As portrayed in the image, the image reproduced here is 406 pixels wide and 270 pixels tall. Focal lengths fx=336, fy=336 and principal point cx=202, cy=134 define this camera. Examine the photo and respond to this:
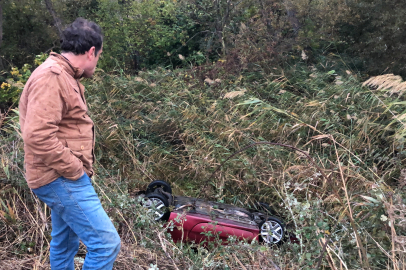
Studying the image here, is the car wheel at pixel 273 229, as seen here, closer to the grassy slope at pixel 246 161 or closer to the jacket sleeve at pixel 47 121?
the grassy slope at pixel 246 161

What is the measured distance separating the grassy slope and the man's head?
58.4 inches

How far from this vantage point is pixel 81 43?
2.02 m

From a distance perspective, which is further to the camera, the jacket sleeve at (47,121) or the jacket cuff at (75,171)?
the jacket cuff at (75,171)

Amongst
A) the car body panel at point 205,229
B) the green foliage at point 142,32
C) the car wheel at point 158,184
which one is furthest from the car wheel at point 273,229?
the green foliage at point 142,32

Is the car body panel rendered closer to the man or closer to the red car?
the red car

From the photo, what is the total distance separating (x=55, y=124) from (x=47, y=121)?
67 mm

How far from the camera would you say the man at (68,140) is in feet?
5.96

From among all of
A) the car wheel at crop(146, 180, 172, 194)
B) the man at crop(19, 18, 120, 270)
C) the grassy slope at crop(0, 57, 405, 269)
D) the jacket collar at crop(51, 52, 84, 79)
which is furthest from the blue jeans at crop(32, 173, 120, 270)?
the car wheel at crop(146, 180, 172, 194)

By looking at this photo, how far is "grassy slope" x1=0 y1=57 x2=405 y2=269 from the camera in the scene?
2.51 metres

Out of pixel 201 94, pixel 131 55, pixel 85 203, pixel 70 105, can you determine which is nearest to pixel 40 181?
pixel 85 203

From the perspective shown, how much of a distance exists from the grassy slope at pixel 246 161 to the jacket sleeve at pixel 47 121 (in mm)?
1230

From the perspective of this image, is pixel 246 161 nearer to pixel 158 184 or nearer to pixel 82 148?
pixel 158 184

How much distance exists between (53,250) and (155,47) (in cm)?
774

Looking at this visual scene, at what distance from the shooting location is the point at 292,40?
7305 mm
